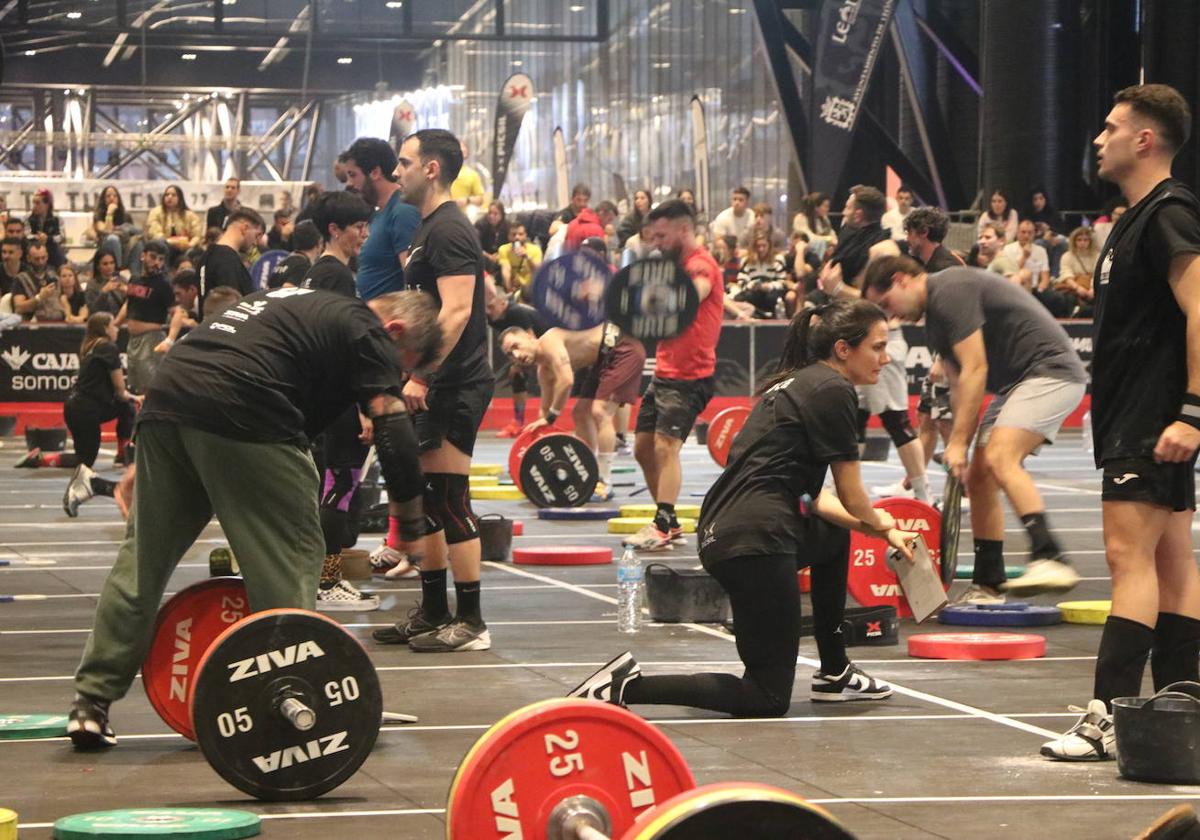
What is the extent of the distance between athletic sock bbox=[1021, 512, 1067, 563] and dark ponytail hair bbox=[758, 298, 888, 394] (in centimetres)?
178

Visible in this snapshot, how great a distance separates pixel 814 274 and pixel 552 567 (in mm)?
10694

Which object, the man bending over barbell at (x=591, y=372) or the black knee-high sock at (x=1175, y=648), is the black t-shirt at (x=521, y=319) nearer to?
the man bending over barbell at (x=591, y=372)

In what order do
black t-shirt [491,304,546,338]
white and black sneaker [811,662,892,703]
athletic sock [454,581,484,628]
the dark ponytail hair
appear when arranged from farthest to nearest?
black t-shirt [491,304,546,338] → athletic sock [454,581,484,628] → white and black sneaker [811,662,892,703] → the dark ponytail hair

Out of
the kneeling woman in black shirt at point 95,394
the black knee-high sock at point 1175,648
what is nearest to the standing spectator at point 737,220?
the kneeling woman in black shirt at point 95,394

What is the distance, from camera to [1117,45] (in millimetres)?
27859

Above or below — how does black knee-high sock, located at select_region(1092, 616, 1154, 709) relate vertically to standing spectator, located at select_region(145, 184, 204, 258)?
below

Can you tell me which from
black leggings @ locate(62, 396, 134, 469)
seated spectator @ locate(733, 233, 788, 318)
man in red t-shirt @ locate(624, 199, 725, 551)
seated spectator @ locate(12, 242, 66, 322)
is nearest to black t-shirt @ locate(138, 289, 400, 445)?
man in red t-shirt @ locate(624, 199, 725, 551)

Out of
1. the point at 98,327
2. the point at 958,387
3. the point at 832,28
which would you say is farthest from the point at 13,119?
the point at 958,387

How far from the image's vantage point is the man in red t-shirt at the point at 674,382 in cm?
1046

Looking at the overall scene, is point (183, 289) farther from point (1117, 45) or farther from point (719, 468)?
point (1117, 45)

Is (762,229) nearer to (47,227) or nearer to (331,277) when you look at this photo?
(47,227)

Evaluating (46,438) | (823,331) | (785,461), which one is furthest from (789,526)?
(46,438)

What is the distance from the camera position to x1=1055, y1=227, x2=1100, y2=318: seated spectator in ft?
72.0

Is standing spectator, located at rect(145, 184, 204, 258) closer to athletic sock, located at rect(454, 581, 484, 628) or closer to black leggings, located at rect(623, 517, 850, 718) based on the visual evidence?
athletic sock, located at rect(454, 581, 484, 628)
